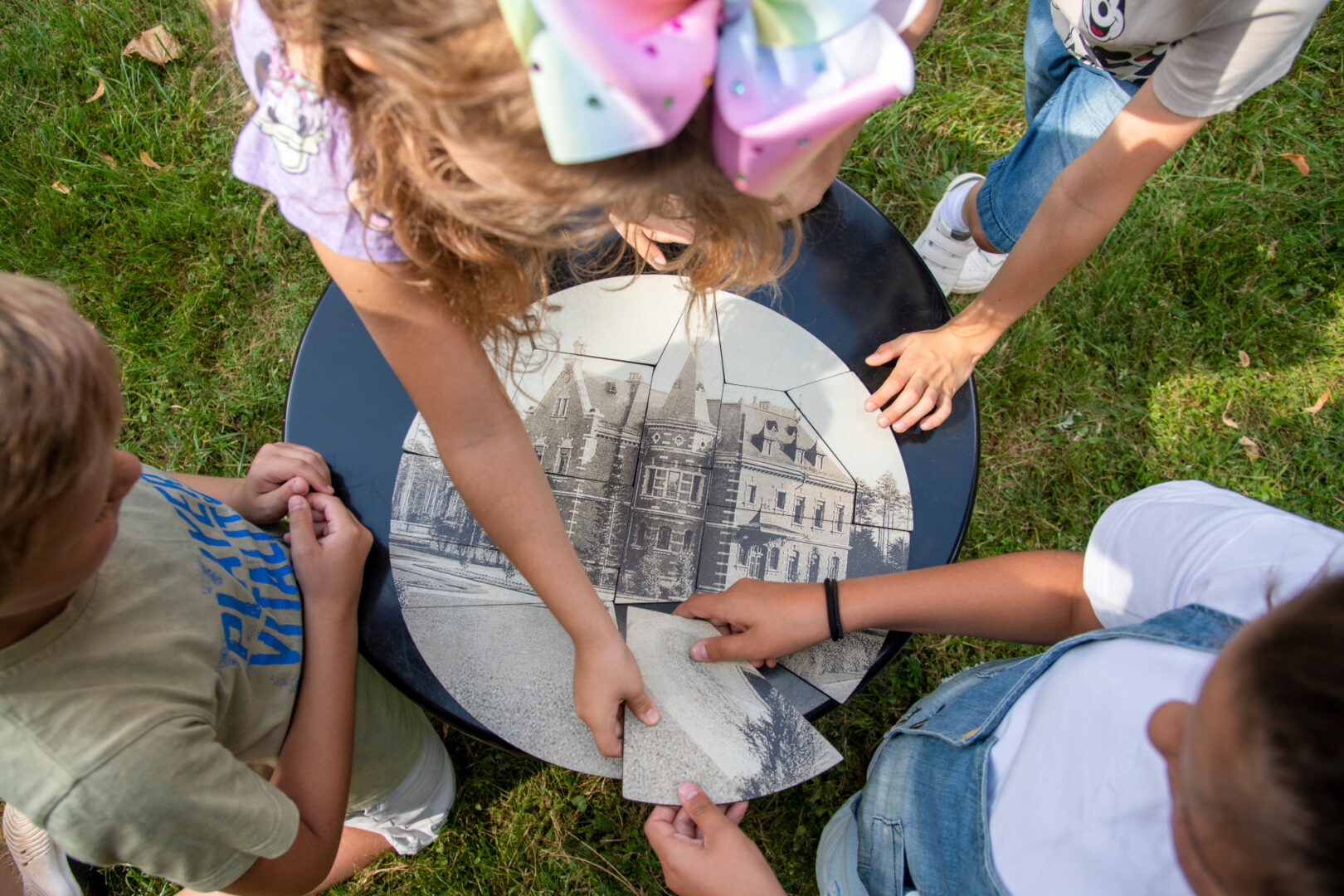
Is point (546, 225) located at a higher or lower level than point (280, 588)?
higher

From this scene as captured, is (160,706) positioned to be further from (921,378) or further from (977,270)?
(977,270)

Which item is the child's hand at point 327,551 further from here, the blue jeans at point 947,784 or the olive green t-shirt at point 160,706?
the blue jeans at point 947,784

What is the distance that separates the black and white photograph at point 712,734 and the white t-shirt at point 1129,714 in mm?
280

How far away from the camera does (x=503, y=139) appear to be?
0.57 m

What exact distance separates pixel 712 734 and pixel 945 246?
142 cm

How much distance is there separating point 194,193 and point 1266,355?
→ 3041 mm

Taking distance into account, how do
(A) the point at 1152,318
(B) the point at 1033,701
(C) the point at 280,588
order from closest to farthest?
(B) the point at 1033,701 < (C) the point at 280,588 < (A) the point at 1152,318

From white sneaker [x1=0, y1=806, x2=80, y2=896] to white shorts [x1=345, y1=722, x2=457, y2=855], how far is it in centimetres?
55

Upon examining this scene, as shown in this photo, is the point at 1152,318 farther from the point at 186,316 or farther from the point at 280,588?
the point at 186,316

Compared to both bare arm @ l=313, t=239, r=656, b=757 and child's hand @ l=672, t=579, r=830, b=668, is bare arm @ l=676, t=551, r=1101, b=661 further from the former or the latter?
bare arm @ l=313, t=239, r=656, b=757

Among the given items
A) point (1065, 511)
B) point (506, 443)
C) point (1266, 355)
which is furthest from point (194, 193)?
point (1266, 355)

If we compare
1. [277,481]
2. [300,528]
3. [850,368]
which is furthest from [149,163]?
[850,368]

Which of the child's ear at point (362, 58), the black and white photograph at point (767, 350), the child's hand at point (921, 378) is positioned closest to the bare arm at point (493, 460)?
the child's ear at point (362, 58)

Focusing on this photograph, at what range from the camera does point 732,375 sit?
4.18ft
